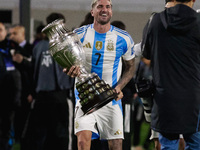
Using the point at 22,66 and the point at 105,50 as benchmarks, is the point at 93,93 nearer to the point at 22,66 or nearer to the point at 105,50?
the point at 105,50

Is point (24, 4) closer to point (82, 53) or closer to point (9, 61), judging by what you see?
point (9, 61)

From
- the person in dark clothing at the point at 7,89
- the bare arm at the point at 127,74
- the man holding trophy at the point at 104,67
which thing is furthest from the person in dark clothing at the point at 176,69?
the person in dark clothing at the point at 7,89

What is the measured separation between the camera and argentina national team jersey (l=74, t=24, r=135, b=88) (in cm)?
410

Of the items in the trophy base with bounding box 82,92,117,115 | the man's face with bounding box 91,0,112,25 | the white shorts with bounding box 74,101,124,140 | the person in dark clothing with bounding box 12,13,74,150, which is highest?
the man's face with bounding box 91,0,112,25

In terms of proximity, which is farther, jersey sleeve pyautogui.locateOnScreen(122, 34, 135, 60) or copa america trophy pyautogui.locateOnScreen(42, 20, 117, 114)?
jersey sleeve pyautogui.locateOnScreen(122, 34, 135, 60)

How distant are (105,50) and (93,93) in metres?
0.65

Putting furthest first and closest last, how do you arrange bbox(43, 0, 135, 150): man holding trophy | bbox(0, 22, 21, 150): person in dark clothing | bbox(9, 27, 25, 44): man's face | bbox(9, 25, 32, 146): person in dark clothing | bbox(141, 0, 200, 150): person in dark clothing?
bbox(9, 27, 25, 44): man's face < bbox(9, 25, 32, 146): person in dark clothing < bbox(0, 22, 21, 150): person in dark clothing < bbox(43, 0, 135, 150): man holding trophy < bbox(141, 0, 200, 150): person in dark clothing

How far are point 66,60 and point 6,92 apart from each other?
282 cm

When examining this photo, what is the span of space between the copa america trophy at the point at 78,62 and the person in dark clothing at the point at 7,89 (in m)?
2.31

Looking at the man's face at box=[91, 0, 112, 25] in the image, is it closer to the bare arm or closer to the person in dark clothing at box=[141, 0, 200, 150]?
Answer: the bare arm

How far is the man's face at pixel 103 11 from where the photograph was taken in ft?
13.3

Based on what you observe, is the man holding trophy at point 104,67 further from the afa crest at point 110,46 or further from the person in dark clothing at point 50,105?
the person in dark clothing at point 50,105

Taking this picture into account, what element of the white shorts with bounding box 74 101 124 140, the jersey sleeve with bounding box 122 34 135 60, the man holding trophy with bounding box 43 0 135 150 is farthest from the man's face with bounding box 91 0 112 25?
the white shorts with bounding box 74 101 124 140

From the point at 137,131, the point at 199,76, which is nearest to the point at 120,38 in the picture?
the point at 199,76
